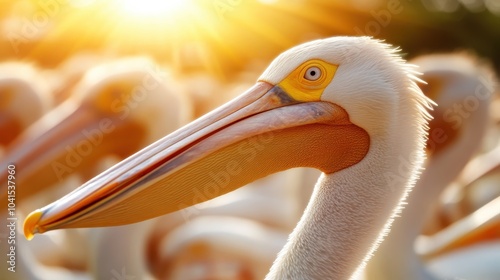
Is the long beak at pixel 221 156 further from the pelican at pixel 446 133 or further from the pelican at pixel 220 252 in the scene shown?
the pelican at pixel 220 252

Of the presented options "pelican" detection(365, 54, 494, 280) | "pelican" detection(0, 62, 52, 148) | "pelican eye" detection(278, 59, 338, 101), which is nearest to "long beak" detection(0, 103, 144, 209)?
"pelican" detection(0, 62, 52, 148)

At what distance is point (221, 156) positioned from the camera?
5.79ft

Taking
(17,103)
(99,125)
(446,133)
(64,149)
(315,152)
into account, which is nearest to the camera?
(315,152)

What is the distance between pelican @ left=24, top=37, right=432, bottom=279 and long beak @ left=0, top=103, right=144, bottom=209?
1777mm

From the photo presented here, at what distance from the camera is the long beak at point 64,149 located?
11.3ft

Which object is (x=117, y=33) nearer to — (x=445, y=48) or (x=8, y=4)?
(x=8, y=4)

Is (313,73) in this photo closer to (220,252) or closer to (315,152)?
(315,152)

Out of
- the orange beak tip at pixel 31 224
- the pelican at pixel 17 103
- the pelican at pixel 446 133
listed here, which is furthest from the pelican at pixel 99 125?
the orange beak tip at pixel 31 224

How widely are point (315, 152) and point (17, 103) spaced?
3210 mm

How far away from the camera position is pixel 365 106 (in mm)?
1736

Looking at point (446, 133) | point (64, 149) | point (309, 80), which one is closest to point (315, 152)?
point (309, 80)

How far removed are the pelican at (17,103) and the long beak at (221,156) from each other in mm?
2904

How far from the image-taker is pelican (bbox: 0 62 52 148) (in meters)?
4.48

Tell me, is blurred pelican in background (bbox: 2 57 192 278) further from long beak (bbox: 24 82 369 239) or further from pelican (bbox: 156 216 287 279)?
long beak (bbox: 24 82 369 239)
